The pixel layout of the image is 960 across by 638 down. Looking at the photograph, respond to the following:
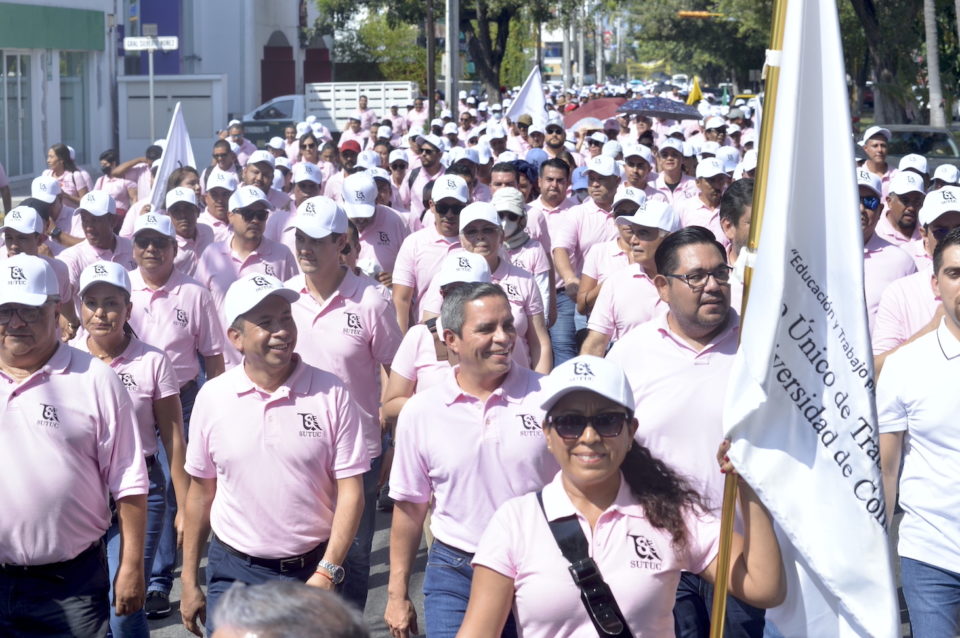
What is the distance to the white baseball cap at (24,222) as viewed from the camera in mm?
8820

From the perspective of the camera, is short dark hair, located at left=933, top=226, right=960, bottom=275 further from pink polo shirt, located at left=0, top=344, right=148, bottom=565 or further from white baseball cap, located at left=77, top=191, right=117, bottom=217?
white baseball cap, located at left=77, top=191, right=117, bottom=217

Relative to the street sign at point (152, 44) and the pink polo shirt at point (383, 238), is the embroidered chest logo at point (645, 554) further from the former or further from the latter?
the street sign at point (152, 44)

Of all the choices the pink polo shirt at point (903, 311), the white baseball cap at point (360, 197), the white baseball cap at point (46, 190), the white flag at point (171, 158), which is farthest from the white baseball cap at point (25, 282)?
the white flag at point (171, 158)

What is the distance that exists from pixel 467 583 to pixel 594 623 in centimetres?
120

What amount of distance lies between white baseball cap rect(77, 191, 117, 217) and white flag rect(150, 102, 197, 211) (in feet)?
6.97

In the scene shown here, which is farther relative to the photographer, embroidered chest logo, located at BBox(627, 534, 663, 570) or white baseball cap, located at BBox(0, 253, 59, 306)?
white baseball cap, located at BBox(0, 253, 59, 306)

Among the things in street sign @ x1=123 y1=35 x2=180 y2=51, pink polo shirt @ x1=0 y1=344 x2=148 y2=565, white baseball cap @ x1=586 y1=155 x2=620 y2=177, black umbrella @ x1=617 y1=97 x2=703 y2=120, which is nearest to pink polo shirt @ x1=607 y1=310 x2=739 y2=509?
pink polo shirt @ x1=0 y1=344 x2=148 y2=565

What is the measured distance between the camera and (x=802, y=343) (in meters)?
4.09

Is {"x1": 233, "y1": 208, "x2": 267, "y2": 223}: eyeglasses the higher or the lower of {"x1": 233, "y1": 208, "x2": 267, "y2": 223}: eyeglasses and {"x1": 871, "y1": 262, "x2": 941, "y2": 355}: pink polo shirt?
the higher

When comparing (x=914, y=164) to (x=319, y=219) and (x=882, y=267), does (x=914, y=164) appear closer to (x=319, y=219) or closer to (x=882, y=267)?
(x=882, y=267)

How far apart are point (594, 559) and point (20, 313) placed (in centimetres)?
240

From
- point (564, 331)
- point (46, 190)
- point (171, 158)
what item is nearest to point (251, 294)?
point (564, 331)

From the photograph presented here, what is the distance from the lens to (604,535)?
4039 mm

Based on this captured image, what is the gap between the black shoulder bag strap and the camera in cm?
391
